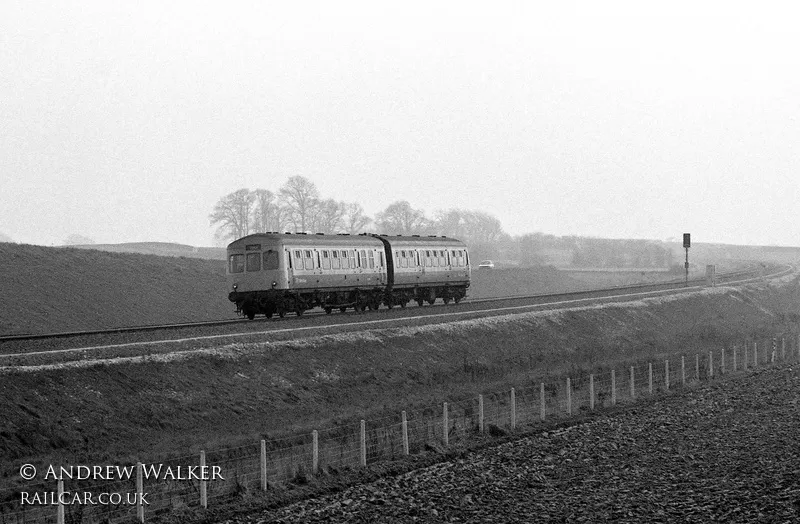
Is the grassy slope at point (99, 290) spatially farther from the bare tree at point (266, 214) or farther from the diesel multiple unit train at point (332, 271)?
the bare tree at point (266, 214)

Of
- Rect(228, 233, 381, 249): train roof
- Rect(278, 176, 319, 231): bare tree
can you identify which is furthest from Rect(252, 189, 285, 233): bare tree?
Rect(228, 233, 381, 249): train roof

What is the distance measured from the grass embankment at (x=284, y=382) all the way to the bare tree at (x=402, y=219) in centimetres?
8249

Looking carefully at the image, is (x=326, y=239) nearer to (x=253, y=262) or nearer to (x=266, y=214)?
(x=253, y=262)

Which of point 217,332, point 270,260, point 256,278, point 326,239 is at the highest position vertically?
point 326,239

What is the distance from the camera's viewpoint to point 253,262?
4175cm

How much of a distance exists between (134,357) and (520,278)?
223ft

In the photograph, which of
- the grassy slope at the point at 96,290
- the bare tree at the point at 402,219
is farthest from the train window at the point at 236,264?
the bare tree at the point at 402,219

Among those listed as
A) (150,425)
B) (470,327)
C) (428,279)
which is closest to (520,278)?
(428,279)

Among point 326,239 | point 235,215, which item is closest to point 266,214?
point 235,215

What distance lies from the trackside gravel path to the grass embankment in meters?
5.22

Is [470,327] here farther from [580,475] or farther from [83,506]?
[83,506]

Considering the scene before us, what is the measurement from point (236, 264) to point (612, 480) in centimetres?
2719

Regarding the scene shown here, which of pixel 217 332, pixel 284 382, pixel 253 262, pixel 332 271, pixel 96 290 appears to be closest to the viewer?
pixel 284 382

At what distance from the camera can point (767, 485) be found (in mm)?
16703
